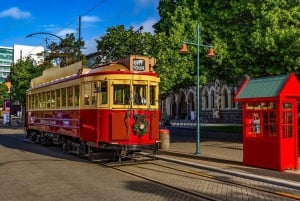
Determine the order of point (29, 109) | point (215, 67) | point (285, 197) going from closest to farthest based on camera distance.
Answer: point (285, 197), point (215, 67), point (29, 109)

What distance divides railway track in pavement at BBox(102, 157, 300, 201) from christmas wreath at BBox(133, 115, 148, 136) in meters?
1.13

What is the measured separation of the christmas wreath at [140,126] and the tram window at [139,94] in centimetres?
56

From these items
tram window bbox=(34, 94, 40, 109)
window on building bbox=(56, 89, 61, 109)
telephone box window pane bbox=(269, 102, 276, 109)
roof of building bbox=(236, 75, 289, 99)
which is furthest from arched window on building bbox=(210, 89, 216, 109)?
telephone box window pane bbox=(269, 102, 276, 109)

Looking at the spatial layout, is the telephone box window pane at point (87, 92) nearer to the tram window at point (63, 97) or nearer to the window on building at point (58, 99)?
the tram window at point (63, 97)

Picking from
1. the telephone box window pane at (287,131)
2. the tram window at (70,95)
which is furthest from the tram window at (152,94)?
the telephone box window pane at (287,131)

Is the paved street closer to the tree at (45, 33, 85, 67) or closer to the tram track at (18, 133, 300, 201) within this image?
the tram track at (18, 133, 300, 201)

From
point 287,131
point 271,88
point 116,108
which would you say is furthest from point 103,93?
point 287,131

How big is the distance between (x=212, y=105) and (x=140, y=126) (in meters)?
52.8

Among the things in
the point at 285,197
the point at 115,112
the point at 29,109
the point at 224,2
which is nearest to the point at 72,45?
the point at 29,109

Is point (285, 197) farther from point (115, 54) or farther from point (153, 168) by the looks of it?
point (115, 54)

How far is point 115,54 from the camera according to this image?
2606cm

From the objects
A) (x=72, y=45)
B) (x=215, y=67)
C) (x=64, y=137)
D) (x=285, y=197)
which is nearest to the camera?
(x=285, y=197)

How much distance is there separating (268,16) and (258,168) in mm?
10246

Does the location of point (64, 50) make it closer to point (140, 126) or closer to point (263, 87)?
point (140, 126)
